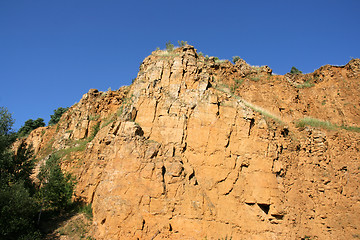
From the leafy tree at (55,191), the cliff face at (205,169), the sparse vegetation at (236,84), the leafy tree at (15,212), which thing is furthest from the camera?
the sparse vegetation at (236,84)

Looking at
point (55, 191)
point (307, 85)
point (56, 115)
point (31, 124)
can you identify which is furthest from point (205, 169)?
point (31, 124)

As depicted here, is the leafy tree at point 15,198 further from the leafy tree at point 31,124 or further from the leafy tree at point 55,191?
the leafy tree at point 31,124

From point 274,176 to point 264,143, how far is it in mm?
2082

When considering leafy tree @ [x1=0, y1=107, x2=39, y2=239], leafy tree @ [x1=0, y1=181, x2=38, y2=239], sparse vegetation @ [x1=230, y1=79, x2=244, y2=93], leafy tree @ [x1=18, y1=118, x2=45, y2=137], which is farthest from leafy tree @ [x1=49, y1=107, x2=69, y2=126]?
sparse vegetation @ [x1=230, y1=79, x2=244, y2=93]

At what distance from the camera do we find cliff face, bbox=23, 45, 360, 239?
512 inches

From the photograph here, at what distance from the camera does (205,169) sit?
14773mm

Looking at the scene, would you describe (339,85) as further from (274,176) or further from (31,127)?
(31,127)

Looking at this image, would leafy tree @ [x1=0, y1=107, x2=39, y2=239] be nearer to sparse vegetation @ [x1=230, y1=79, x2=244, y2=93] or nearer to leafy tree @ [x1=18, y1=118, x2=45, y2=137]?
sparse vegetation @ [x1=230, y1=79, x2=244, y2=93]

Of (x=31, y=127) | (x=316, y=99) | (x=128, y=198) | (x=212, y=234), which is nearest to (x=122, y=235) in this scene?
(x=128, y=198)

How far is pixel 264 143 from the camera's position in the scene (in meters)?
15.8

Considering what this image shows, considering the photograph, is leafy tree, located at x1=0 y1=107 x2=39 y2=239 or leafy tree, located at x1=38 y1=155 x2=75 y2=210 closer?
leafy tree, located at x1=0 y1=107 x2=39 y2=239

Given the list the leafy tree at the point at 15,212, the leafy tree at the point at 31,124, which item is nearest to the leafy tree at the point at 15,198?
the leafy tree at the point at 15,212

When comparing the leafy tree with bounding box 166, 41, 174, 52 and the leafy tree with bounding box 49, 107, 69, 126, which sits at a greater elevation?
the leafy tree with bounding box 166, 41, 174, 52

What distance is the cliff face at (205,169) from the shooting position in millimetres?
13000
